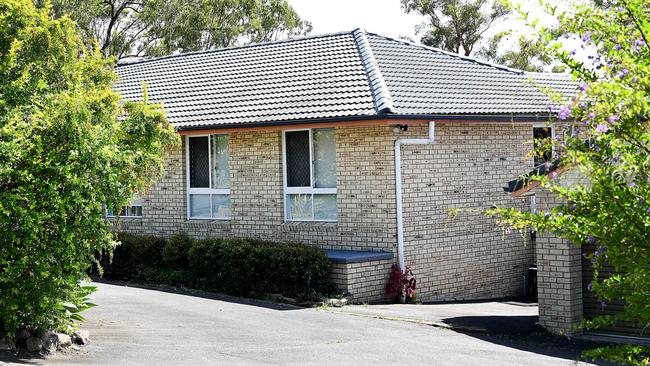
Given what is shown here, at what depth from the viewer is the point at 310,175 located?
700 inches

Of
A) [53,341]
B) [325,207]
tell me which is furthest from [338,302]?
[53,341]

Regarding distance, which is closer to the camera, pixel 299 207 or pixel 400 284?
pixel 400 284

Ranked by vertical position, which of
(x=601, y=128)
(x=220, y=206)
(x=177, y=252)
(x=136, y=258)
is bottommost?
(x=136, y=258)

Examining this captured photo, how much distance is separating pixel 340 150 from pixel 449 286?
3.43 meters

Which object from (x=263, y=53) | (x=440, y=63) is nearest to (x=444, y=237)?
(x=440, y=63)

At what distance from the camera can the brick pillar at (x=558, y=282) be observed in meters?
12.9

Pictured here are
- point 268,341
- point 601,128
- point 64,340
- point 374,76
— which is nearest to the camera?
point 601,128

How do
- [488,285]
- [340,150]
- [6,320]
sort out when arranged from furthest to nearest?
[488,285] → [340,150] → [6,320]

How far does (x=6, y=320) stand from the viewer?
33.1ft

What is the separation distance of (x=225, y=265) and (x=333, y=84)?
446cm

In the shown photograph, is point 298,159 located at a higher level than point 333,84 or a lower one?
lower

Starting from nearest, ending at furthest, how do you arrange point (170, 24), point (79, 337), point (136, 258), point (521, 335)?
point (79, 337) → point (521, 335) → point (136, 258) → point (170, 24)

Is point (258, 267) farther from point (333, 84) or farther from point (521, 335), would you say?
point (521, 335)

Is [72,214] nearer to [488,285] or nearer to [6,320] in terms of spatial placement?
[6,320]
